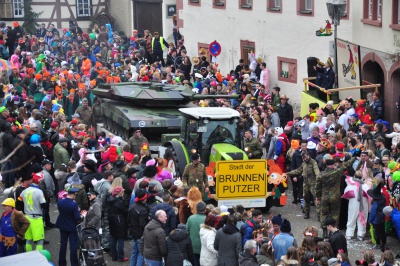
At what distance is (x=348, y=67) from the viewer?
104ft

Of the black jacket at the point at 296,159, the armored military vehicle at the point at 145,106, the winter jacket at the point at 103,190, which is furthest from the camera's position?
the armored military vehicle at the point at 145,106

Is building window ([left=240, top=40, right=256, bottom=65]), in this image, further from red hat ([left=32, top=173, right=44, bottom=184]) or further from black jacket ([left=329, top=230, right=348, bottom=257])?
black jacket ([left=329, top=230, right=348, bottom=257])

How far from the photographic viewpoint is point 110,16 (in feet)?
186

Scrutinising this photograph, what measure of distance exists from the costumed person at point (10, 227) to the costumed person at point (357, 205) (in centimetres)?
624

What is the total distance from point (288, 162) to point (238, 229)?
780cm

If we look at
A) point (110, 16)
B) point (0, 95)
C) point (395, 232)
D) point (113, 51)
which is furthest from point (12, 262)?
point (110, 16)

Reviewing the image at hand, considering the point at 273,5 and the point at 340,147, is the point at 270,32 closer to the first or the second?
the point at 273,5

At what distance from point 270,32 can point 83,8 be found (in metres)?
20.9

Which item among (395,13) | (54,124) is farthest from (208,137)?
(395,13)

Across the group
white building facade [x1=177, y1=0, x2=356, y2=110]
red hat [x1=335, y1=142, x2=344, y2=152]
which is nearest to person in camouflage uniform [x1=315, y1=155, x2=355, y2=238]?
red hat [x1=335, y1=142, x2=344, y2=152]

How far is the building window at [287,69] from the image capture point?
37.0 metres

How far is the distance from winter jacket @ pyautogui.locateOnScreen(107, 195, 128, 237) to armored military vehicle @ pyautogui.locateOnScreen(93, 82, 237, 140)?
7173mm

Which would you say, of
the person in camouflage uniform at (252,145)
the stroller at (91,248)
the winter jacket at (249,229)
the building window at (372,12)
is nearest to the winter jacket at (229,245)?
the winter jacket at (249,229)

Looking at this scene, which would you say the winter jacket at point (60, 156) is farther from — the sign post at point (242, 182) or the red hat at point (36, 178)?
the sign post at point (242, 182)
